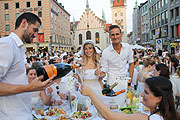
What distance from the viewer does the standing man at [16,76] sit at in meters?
1.47

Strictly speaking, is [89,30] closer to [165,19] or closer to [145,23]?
[145,23]

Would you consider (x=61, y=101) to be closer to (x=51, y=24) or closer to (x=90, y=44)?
(x=90, y=44)

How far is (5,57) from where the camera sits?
56.7 inches

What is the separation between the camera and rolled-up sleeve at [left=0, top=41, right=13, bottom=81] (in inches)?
56.1

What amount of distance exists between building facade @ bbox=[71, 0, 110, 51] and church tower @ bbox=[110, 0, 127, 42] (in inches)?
371

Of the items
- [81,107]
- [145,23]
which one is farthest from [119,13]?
[81,107]

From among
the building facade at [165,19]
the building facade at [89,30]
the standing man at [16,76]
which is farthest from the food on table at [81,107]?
the building facade at [89,30]

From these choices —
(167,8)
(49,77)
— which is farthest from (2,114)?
(167,8)

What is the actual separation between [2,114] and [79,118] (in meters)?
1.09

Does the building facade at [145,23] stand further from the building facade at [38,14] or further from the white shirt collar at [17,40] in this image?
the white shirt collar at [17,40]

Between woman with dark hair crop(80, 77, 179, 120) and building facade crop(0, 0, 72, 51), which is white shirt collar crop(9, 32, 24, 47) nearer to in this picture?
woman with dark hair crop(80, 77, 179, 120)

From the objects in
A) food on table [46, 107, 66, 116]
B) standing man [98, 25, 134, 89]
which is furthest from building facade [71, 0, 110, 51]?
food on table [46, 107, 66, 116]

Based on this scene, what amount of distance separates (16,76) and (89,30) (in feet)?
193

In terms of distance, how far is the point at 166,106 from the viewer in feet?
5.33
